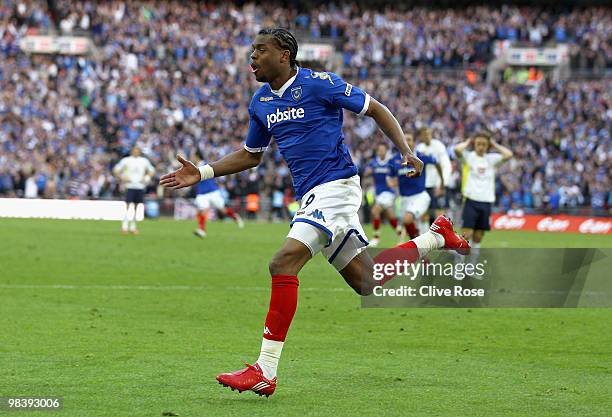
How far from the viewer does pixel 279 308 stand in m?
7.48

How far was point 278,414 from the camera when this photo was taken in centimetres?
672

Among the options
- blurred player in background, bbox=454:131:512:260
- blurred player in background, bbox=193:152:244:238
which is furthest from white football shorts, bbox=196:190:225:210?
blurred player in background, bbox=454:131:512:260

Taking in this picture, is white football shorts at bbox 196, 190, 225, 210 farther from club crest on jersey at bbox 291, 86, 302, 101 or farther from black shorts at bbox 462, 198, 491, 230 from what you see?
club crest on jersey at bbox 291, 86, 302, 101

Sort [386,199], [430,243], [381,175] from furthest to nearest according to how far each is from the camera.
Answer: [381,175], [386,199], [430,243]

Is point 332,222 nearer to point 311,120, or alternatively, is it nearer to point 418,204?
point 311,120

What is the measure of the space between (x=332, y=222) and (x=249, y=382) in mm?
1301

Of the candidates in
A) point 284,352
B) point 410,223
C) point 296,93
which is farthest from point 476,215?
point 296,93

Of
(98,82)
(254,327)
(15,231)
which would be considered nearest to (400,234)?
(15,231)

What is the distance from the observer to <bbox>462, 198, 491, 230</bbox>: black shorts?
18.1m

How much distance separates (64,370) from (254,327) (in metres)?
3.31

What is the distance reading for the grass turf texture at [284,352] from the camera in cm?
714

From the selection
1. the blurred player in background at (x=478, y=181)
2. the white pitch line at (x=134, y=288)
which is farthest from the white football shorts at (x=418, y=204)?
the white pitch line at (x=134, y=288)

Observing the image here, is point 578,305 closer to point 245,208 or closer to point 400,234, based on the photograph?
point 400,234

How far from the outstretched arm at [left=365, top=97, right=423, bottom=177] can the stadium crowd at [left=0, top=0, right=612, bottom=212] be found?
109ft
